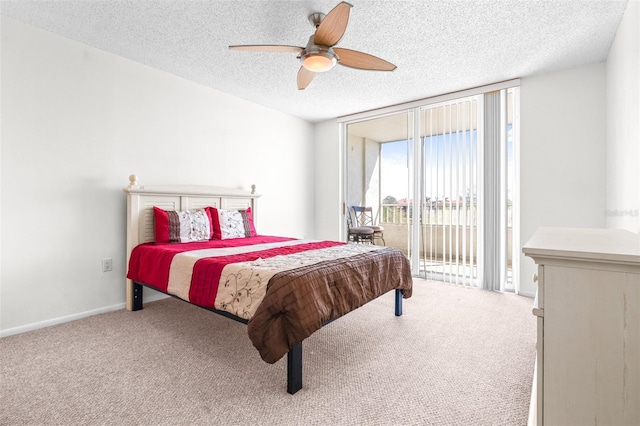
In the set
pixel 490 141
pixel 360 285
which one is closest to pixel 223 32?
pixel 360 285

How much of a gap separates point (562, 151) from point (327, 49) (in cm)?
269

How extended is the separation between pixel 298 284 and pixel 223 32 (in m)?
2.14

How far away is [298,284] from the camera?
1614 mm

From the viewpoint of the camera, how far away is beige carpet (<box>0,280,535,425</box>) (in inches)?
55.7

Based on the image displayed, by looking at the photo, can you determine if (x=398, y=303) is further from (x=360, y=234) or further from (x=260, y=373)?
(x=360, y=234)

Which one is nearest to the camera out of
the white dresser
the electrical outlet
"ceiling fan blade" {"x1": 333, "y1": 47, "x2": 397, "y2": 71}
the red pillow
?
the white dresser

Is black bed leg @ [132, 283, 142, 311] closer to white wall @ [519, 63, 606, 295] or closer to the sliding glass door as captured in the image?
white wall @ [519, 63, 606, 295]

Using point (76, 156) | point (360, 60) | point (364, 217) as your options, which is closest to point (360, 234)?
point (364, 217)

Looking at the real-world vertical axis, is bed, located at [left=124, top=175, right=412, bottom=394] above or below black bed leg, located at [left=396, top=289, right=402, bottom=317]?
above

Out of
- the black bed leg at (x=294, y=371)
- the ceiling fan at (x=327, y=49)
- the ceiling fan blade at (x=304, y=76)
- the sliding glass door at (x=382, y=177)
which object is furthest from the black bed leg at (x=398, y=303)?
the sliding glass door at (x=382, y=177)

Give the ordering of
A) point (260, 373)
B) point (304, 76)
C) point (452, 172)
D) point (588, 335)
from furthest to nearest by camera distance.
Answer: point (452, 172) → point (304, 76) → point (260, 373) → point (588, 335)

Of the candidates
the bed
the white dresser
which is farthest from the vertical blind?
the white dresser

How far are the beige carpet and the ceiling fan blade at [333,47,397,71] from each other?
81.0 inches

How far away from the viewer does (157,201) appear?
10.0ft
